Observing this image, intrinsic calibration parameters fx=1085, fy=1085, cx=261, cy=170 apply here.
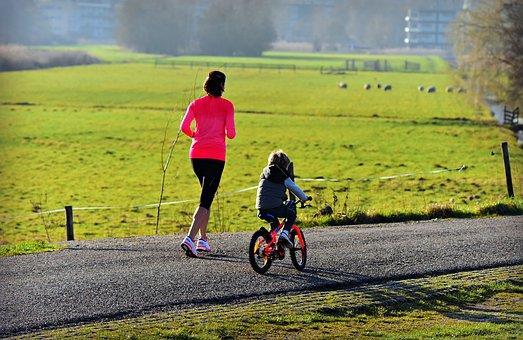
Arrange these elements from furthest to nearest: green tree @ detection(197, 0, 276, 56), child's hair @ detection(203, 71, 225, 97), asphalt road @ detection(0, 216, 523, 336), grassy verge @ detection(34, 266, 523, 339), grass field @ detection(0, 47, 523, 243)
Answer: green tree @ detection(197, 0, 276, 56)
grass field @ detection(0, 47, 523, 243)
child's hair @ detection(203, 71, 225, 97)
asphalt road @ detection(0, 216, 523, 336)
grassy verge @ detection(34, 266, 523, 339)

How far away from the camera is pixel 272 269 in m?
11.4

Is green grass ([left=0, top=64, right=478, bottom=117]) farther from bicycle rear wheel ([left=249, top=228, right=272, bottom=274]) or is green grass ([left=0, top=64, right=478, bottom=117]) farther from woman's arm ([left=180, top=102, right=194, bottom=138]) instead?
bicycle rear wheel ([left=249, top=228, right=272, bottom=274])

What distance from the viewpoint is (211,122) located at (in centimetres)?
1170

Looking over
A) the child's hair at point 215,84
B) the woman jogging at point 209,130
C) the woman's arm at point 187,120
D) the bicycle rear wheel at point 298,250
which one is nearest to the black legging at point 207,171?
the woman jogging at point 209,130

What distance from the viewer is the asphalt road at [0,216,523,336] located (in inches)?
372

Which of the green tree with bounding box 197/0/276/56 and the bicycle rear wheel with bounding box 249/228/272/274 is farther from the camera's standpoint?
the green tree with bounding box 197/0/276/56

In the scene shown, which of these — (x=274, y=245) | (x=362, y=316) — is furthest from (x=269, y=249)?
(x=362, y=316)

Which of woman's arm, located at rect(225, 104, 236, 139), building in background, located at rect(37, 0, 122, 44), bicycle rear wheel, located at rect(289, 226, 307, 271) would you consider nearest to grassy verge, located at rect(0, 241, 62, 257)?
woman's arm, located at rect(225, 104, 236, 139)

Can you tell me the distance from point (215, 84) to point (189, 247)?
179 centimetres

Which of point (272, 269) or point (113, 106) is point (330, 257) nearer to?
point (272, 269)

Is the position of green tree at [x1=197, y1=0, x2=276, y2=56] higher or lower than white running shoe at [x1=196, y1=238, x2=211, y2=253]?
higher

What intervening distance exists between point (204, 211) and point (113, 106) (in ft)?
201

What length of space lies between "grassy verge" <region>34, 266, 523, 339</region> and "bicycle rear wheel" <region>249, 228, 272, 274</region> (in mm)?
871

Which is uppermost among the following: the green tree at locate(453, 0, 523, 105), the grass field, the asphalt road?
the green tree at locate(453, 0, 523, 105)
